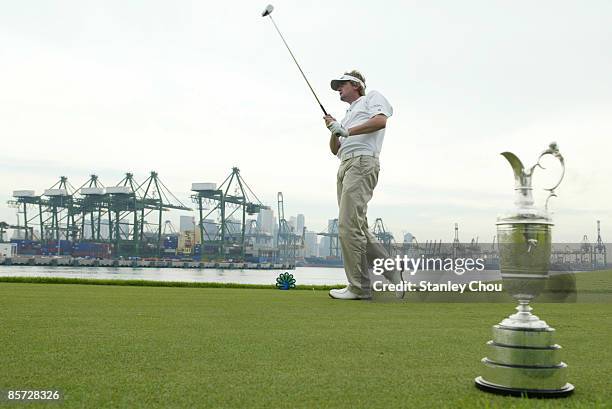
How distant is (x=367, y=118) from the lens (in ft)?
15.6

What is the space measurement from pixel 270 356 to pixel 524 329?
892 mm

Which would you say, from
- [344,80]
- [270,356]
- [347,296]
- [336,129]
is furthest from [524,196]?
[344,80]

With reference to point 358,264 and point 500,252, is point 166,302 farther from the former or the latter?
point 500,252

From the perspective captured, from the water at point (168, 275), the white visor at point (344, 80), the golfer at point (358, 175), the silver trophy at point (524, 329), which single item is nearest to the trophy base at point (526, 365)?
the silver trophy at point (524, 329)

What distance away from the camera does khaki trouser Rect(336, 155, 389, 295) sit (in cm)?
476

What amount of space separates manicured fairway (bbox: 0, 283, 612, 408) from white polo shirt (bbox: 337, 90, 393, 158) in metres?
1.65

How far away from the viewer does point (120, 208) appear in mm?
83438

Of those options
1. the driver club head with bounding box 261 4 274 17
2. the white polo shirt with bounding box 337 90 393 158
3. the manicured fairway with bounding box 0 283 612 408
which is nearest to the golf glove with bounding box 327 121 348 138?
the white polo shirt with bounding box 337 90 393 158

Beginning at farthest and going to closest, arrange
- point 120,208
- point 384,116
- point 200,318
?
point 120,208 → point 384,116 → point 200,318

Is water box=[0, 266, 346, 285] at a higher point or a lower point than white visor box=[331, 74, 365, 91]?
lower

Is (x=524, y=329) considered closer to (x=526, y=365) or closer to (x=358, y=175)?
(x=526, y=365)

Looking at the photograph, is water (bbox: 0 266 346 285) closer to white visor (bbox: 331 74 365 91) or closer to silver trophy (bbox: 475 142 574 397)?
white visor (bbox: 331 74 365 91)

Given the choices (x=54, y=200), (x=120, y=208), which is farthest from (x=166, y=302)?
(x=54, y=200)

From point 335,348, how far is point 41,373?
1.07 m
